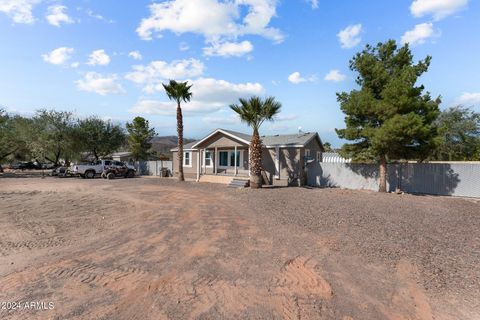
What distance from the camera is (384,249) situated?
6.51 metres

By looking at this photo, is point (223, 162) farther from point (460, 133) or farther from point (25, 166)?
point (25, 166)

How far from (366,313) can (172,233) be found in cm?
525

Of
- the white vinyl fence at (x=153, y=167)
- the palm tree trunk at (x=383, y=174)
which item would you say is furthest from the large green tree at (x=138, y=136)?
the palm tree trunk at (x=383, y=174)

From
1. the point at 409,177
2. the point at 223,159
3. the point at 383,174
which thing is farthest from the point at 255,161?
the point at 409,177

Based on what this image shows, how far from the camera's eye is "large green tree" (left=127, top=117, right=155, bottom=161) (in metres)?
38.9

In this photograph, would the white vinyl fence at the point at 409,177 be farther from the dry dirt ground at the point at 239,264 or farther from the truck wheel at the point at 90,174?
the truck wheel at the point at 90,174

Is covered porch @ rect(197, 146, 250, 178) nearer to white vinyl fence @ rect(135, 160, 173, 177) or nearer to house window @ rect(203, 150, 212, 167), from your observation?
house window @ rect(203, 150, 212, 167)

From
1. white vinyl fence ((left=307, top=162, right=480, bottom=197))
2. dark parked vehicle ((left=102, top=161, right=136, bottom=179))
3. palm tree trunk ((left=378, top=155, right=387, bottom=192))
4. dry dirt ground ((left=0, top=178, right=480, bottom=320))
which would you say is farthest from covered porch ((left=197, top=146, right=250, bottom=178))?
dry dirt ground ((left=0, top=178, right=480, bottom=320))

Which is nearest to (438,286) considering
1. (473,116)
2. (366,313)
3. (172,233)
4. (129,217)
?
(366,313)

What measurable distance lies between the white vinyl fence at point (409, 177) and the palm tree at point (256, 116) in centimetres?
471

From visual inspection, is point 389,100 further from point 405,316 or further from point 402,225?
point 405,316

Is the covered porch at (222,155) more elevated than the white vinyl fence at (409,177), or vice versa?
the covered porch at (222,155)

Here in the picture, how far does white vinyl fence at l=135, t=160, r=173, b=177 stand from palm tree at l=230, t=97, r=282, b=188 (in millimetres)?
14711

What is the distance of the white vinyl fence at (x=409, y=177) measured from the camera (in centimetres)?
1524
